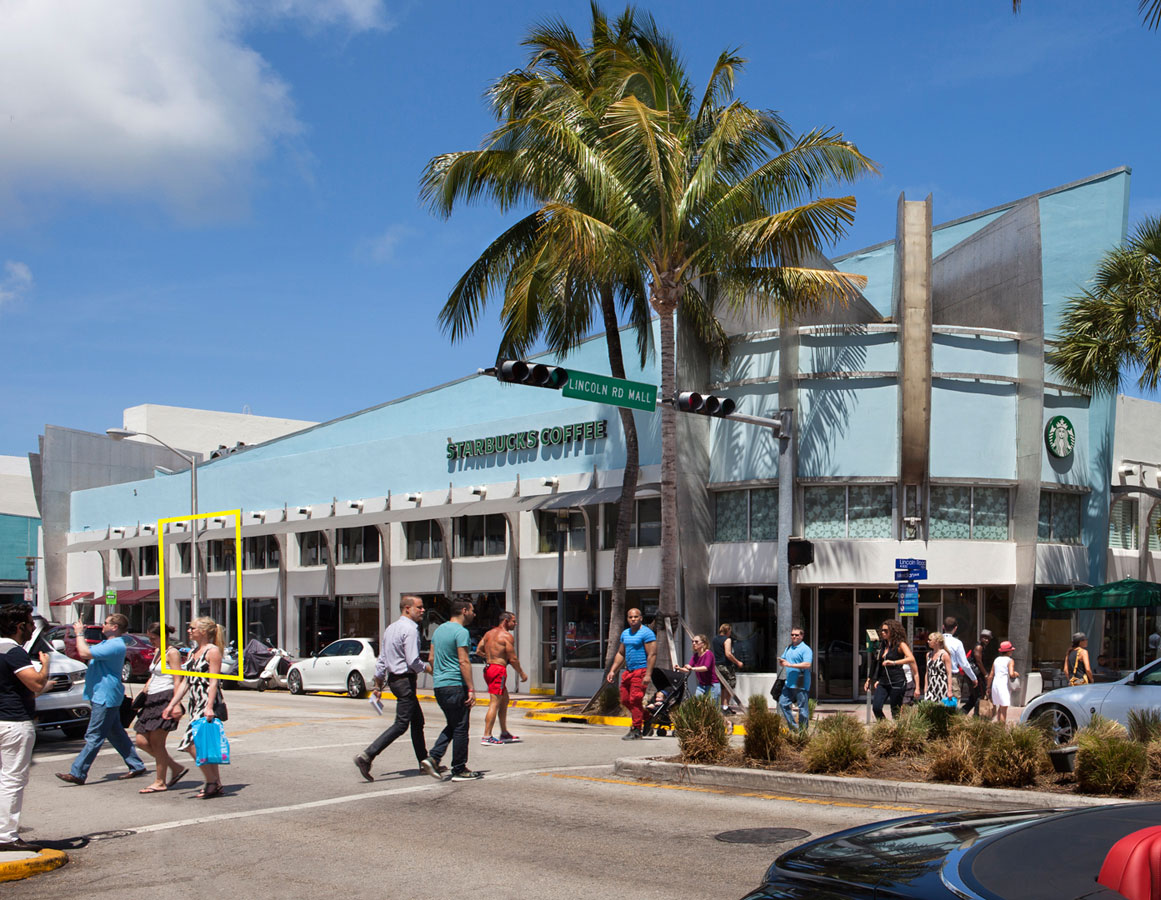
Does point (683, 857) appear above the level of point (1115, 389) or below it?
below

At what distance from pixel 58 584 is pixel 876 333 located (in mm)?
40689

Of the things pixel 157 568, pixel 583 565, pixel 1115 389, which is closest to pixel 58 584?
pixel 157 568

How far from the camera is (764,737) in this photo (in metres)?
12.5

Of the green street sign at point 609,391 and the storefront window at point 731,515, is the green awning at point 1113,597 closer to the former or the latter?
the storefront window at point 731,515

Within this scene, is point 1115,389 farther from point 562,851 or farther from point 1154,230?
point 562,851

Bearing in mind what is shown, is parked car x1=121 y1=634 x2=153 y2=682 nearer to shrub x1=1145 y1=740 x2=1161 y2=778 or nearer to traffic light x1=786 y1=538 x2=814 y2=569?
traffic light x1=786 y1=538 x2=814 y2=569

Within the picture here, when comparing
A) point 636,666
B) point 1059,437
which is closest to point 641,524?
point 1059,437

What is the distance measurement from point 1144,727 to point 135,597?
41.1m

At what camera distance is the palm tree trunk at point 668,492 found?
2197 centimetres

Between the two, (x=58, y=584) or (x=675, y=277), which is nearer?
(x=675, y=277)

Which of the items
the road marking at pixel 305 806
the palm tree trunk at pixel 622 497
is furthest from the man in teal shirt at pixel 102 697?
the palm tree trunk at pixel 622 497

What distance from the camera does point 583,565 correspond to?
28266 millimetres

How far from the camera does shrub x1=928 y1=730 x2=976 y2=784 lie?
10867 millimetres

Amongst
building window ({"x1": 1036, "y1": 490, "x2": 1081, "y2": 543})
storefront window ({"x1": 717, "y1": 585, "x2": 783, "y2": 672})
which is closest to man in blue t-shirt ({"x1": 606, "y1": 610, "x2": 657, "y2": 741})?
storefront window ({"x1": 717, "y1": 585, "x2": 783, "y2": 672})
